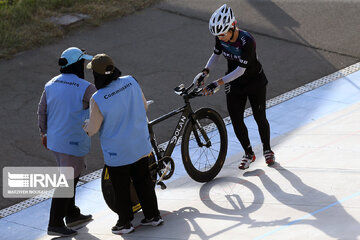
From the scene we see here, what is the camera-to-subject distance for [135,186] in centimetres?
561

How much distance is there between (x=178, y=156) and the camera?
7.75 m

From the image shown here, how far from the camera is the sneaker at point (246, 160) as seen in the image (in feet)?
22.3

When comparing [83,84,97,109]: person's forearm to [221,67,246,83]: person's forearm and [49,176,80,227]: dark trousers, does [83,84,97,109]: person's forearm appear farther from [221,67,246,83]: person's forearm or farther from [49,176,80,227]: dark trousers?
[221,67,246,83]: person's forearm

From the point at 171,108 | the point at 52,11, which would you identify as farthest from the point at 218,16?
the point at 52,11

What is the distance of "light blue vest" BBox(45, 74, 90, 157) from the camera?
18.2 ft

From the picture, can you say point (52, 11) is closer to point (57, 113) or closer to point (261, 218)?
point (57, 113)

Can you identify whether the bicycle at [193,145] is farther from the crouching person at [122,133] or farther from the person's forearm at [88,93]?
the person's forearm at [88,93]

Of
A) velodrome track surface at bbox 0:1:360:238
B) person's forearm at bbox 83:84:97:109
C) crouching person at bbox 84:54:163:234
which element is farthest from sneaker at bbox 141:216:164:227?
velodrome track surface at bbox 0:1:360:238

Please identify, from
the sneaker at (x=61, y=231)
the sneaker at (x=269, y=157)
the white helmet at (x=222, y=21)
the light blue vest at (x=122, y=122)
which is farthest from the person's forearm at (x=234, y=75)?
the sneaker at (x=61, y=231)

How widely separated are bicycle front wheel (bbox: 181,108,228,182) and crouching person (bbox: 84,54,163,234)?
85 centimetres

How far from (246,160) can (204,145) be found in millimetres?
573

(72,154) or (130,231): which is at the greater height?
(72,154)

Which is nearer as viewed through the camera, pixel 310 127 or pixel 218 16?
pixel 218 16

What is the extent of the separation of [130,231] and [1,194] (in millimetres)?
2215
